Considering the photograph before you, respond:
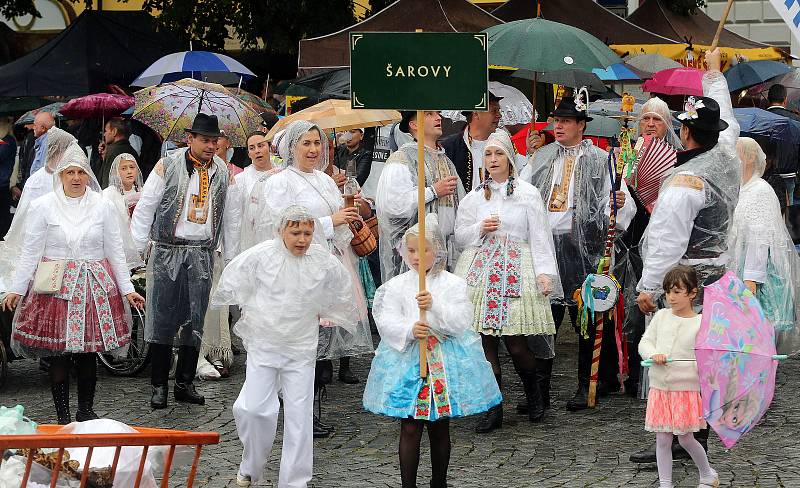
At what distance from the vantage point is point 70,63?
17438mm

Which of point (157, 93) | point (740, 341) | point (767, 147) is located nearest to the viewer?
point (740, 341)

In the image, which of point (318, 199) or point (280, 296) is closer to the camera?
point (280, 296)

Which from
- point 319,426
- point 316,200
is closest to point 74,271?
point 316,200

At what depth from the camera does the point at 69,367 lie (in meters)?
8.85

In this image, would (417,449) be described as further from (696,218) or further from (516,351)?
(696,218)

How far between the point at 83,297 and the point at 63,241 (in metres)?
0.37

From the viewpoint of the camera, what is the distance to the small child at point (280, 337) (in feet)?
24.0

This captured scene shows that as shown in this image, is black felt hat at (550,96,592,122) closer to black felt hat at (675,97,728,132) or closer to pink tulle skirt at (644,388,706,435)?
black felt hat at (675,97,728,132)

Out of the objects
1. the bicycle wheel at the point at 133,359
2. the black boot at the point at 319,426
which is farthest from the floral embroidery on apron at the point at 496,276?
the bicycle wheel at the point at 133,359

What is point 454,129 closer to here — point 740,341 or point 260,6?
point 260,6

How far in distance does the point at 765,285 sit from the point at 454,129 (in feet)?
15.8

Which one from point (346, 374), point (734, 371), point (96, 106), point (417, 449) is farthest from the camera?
point (96, 106)

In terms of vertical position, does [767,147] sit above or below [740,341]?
above

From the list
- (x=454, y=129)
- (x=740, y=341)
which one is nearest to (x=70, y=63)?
(x=454, y=129)
